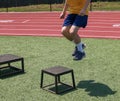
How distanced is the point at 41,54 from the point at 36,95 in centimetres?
326

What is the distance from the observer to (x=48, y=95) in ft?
16.4

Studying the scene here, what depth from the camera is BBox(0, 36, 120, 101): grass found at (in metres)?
4.97

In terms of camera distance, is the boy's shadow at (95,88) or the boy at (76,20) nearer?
the boy's shadow at (95,88)

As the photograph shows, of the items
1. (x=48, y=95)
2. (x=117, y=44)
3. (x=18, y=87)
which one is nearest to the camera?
(x=48, y=95)

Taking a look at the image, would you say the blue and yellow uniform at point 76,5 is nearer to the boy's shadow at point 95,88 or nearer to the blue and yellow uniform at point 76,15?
the blue and yellow uniform at point 76,15

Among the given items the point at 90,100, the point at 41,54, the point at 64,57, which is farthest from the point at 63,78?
the point at 41,54

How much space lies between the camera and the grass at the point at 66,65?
497cm

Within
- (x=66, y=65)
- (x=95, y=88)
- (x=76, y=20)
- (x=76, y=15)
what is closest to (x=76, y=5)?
(x=76, y=15)

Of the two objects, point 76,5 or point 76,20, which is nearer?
point 76,20

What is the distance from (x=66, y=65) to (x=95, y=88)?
5.49 ft

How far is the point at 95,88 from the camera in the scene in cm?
532

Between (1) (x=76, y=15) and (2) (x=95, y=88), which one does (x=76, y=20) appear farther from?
(2) (x=95, y=88)

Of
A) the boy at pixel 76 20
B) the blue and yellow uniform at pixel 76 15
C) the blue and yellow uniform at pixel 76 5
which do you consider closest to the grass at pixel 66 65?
the boy at pixel 76 20

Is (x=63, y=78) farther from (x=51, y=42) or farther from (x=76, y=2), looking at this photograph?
(x=51, y=42)
